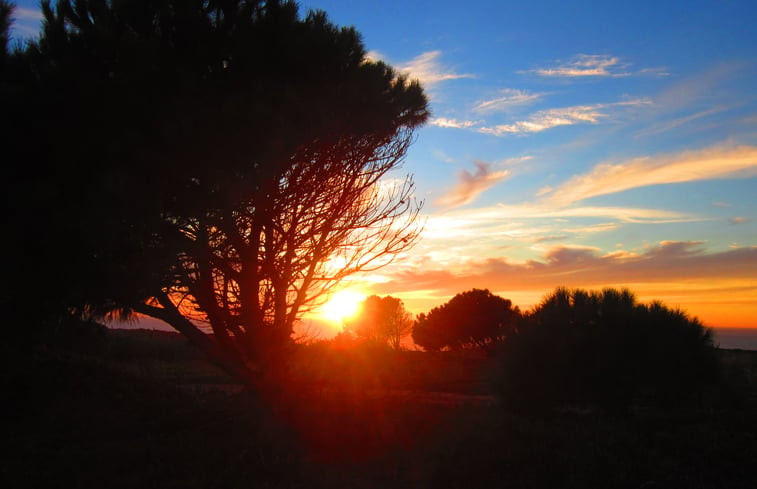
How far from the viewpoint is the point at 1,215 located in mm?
8656

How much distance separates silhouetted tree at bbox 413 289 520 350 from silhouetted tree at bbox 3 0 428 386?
26.9 meters

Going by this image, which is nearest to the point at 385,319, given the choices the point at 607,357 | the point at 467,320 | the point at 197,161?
the point at 467,320

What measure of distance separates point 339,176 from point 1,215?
17.1 ft

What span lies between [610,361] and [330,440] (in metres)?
5.55

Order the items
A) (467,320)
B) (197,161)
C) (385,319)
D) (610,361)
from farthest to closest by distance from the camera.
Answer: (385,319) → (467,320) → (610,361) → (197,161)

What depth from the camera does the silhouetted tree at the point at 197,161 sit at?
344 inches

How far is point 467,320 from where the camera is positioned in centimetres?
3875

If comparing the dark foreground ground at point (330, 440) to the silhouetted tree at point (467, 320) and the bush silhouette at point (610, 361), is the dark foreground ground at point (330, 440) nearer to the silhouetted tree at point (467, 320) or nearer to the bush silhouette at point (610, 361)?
the bush silhouette at point (610, 361)

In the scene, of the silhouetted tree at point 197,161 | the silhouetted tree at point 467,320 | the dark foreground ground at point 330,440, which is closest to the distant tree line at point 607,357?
the dark foreground ground at point 330,440

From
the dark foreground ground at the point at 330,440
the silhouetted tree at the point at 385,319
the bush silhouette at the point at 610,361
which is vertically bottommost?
the dark foreground ground at the point at 330,440

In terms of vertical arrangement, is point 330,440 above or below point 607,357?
below

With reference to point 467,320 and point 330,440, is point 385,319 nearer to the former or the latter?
point 467,320

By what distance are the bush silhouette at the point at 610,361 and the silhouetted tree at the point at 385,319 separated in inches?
1281

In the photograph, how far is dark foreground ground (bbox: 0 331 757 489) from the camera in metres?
7.52
